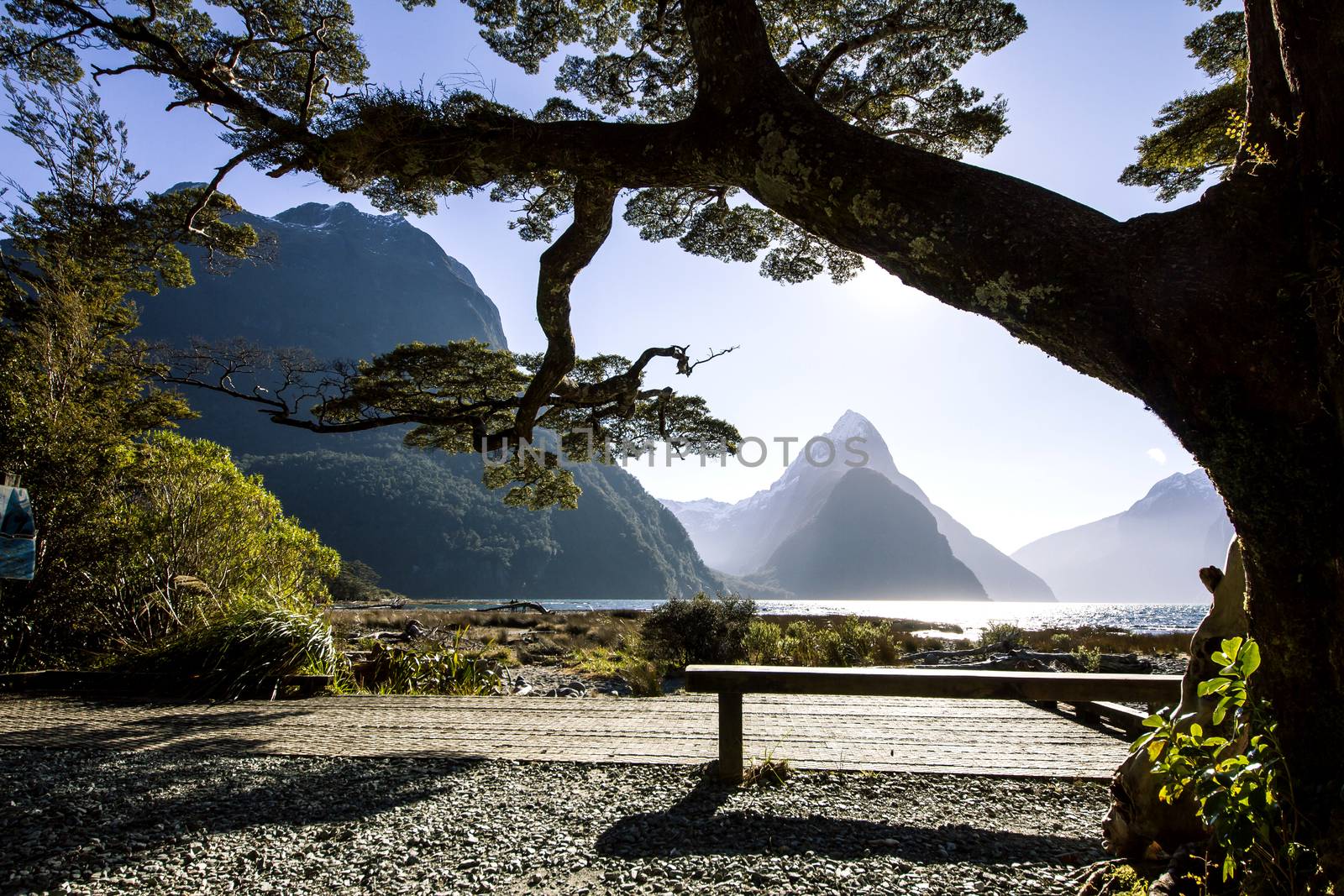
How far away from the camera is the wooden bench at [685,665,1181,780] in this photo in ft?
9.89

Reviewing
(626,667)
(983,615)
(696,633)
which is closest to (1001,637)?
(696,633)

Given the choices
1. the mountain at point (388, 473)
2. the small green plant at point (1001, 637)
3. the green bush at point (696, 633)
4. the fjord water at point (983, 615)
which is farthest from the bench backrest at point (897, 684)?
the mountain at point (388, 473)

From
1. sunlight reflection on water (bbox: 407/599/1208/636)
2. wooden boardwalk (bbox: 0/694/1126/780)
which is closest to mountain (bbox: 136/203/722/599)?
sunlight reflection on water (bbox: 407/599/1208/636)

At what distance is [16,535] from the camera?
15.9ft

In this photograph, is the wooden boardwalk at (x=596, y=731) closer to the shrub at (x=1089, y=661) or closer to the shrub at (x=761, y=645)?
the shrub at (x=761, y=645)

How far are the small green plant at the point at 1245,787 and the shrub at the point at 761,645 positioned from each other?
6887mm

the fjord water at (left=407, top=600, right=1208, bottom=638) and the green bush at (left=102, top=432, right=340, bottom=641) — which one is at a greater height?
the green bush at (left=102, top=432, right=340, bottom=641)

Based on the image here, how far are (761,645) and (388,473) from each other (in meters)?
91.6

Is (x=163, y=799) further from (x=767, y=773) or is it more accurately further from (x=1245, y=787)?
(x=1245, y=787)

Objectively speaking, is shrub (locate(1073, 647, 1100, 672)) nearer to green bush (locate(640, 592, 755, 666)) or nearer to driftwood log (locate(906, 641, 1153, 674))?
driftwood log (locate(906, 641, 1153, 674))

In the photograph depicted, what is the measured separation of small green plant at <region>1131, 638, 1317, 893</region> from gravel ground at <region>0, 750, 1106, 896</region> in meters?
0.71

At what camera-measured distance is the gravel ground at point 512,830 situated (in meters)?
1.97

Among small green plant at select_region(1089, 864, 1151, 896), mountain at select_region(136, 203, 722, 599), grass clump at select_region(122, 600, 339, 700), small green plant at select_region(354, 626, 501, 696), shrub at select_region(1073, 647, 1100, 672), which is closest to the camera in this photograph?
small green plant at select_region(1089, 864, 1151, 896)

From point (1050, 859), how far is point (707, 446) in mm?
7059
